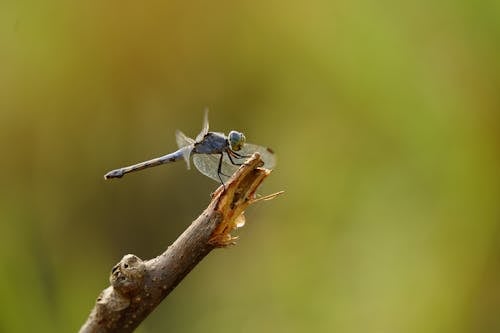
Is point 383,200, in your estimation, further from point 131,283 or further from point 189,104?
point 131,283

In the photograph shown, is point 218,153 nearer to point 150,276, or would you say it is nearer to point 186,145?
point 186,145

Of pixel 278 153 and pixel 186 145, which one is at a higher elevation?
pixel 186 145

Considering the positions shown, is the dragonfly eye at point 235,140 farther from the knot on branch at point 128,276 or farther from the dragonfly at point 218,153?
the knot on branch at point 128,276

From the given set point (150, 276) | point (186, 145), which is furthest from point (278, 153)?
point (150, 276)

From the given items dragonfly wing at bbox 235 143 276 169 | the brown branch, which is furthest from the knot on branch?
dragonfly wing at bbox 235 143 276 169

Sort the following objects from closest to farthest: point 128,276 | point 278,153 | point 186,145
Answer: point 128,276 → point 186,145 → point 278,153

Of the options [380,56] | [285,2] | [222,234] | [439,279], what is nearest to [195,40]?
[285,2]

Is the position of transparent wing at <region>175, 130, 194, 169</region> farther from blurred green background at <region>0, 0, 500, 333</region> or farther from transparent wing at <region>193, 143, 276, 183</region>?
blurred green background at <region>0, 0, 500, 333</region>
